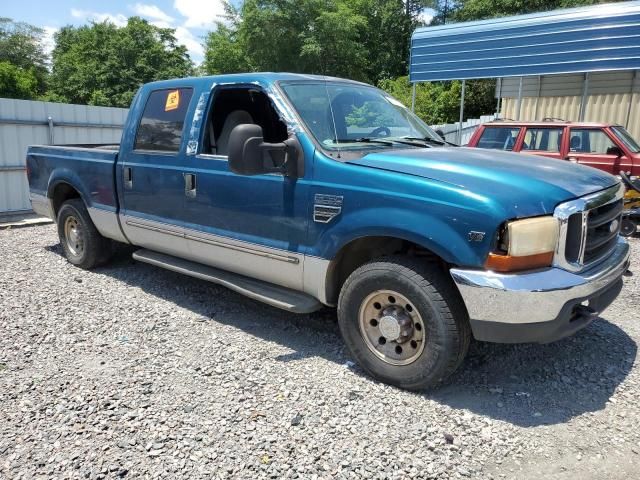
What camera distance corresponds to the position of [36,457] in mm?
2766

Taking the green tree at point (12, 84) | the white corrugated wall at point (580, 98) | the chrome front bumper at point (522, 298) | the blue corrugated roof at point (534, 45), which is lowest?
the chrome front bumper at point (522, 298)

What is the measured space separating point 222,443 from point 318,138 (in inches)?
81.3

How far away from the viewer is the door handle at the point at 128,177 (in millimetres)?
4995

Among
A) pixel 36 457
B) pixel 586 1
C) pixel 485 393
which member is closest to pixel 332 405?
pixel 485 393

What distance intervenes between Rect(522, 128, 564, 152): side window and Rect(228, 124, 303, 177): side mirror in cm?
714

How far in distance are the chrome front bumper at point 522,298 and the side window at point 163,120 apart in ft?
9.33

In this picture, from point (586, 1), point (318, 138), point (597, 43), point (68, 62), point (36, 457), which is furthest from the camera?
point (68, 62)

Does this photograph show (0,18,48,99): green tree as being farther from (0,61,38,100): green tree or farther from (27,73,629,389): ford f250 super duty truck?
(27,73,629,389): ford f250 super duty truck

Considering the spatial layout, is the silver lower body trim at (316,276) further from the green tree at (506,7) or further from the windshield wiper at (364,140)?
the green tree at (506,7)

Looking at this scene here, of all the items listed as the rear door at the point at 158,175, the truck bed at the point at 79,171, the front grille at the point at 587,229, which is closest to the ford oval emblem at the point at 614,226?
the front grille at the point at 587,229

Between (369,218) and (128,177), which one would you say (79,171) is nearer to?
(128,177)

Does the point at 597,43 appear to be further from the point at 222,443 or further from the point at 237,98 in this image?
the point at 222,443

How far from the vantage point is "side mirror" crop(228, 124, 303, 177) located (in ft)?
11.1

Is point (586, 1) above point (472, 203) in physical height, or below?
above
